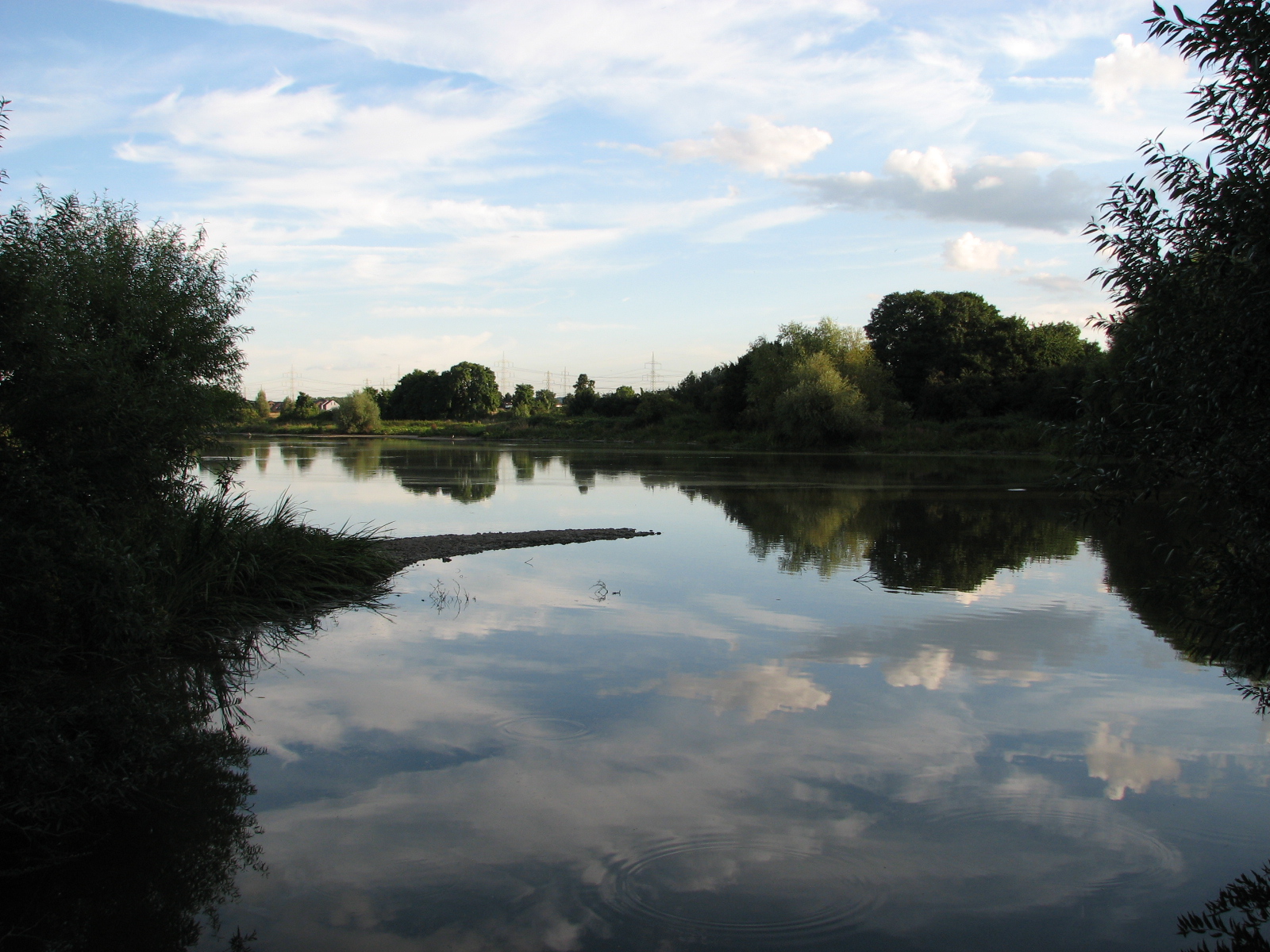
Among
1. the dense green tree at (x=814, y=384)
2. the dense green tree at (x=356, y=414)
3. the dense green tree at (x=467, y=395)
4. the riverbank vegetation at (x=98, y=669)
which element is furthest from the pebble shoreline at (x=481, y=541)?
the dense green tree at (x=467, y=395)

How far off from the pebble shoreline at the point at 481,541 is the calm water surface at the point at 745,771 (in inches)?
85.5

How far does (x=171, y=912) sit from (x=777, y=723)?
4691mm

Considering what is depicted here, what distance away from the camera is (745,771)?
6.57m

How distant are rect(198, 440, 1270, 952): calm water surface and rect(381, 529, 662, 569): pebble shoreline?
2.17m

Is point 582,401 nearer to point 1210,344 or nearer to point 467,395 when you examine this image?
point 467,395

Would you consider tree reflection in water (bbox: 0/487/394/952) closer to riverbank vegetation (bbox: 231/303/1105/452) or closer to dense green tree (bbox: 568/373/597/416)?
riverbank vegetation (bbox: 231/303/1105/452)

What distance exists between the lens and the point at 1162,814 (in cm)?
598

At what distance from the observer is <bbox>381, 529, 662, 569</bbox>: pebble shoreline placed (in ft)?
53.6

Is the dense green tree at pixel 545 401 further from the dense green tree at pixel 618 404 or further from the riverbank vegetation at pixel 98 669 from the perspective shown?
the riverbank vegetation at pixel 98 669

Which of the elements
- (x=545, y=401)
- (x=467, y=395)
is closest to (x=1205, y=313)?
(x=467, y=395)

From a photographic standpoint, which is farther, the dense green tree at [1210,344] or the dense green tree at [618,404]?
the dense green tree at [618,404]

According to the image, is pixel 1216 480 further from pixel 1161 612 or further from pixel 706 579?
pixel 706 579

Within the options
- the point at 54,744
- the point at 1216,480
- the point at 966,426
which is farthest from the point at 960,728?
the point at 966,426

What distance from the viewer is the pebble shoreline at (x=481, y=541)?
16.3 m
